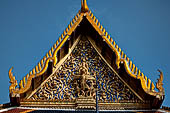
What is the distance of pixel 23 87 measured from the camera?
10047 millimetres

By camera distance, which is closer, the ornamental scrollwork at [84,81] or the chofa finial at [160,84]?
the chofa finial at [160,84]

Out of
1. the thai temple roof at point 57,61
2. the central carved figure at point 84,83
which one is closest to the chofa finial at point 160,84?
the thai temple roof at point 57,61

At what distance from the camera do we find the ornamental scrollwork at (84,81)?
10227 mm

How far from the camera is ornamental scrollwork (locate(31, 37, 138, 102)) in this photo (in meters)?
10.2

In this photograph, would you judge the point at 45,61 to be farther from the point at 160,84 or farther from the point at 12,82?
the point at 160,84

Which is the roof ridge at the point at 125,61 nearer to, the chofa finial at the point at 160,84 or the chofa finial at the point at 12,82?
the chofa finial at the point at 160,84

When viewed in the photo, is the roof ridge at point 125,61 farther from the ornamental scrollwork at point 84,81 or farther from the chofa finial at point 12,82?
the chofa finial at point 12,82

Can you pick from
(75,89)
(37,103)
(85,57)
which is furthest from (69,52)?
(37,103)

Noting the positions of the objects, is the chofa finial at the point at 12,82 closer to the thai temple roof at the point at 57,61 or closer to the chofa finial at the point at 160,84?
the thai temple roof at the point at 57,61

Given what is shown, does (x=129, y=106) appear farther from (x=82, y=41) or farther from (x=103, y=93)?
(x=82, y=41)

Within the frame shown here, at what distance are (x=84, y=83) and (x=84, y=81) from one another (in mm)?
73

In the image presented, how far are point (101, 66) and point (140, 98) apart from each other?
1691 mm

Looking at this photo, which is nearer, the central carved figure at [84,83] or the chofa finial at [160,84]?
the chofa finial at [160,84]

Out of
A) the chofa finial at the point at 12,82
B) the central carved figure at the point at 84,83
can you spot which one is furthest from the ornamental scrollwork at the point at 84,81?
the chofa finial at the point at 12,82
